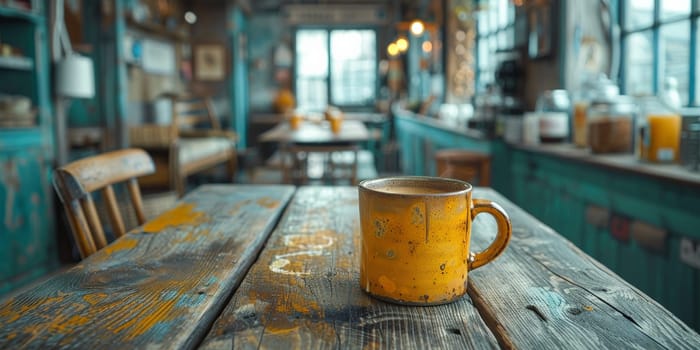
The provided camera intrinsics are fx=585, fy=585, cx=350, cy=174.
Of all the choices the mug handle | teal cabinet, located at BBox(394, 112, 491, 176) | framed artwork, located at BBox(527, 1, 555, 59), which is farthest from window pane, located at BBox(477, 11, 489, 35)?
the mug handle

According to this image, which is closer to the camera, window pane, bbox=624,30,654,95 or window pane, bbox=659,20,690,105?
window pane, bbox=659,20,690,105

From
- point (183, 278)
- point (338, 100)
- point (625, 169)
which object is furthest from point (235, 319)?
point (338, 100)

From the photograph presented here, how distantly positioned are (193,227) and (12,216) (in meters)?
2.59

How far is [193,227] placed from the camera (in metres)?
1.27

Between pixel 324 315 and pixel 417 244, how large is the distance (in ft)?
0.49

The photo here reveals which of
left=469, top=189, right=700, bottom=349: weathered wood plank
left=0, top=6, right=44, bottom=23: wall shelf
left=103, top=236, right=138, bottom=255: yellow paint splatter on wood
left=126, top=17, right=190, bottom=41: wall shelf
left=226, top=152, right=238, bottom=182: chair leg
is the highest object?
left=126, top=17, right=190, bottom=41: wall shelf

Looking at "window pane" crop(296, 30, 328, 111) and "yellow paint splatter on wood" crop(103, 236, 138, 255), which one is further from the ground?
"window pane" crop(296, 30, 328, 111)

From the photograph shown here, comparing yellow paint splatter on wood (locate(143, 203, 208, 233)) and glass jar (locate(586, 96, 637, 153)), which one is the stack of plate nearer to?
yellow paint splatter on wood (locate(143, 203, 208, 233))

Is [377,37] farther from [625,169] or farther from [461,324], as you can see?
[461,324]

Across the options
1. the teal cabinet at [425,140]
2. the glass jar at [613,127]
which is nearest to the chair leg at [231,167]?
the teal cabinet at [425,140]

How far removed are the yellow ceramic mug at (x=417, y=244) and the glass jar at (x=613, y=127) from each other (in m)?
1.96

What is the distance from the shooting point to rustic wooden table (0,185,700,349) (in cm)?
66

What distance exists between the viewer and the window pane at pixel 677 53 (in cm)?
258

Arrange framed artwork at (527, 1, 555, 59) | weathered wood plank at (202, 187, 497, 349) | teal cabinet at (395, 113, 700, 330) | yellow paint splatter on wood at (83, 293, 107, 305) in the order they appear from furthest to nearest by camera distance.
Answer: framed artwork at (527, 1, 555, 59)
teal cabinet at (395, 113, 700, 330)
yellow paint splatter on wood at (83, 293, 107, 305)
weathered wood plank at (202, 187, 497, 349)
